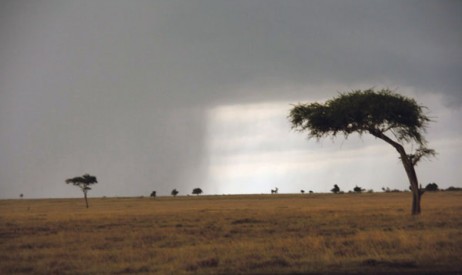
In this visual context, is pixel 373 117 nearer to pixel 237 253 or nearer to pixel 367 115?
pixel 367 115

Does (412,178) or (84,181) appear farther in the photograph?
(84,181)

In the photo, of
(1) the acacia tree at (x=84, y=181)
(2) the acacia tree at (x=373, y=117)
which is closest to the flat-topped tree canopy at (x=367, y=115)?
(2) the acacia tree at (x=373, y=117)

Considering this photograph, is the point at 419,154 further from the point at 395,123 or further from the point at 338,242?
the point at 338,242

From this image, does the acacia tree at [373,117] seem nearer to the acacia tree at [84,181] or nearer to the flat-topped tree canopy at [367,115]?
the flat-topped tree canopy at [367,115]

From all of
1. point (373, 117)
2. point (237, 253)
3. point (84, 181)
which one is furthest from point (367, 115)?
point (84, 181)

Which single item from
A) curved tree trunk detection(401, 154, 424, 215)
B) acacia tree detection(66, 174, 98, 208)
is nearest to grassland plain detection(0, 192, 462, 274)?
curved tree trunk detection(401, 154, 424, 215)

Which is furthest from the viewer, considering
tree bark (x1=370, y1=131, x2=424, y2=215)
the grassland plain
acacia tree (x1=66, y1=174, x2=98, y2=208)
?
acacia tree (x1=66, y1=174, x2=98, y2=208)

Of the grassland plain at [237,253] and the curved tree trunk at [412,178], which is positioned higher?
the curved tree trunk at [412,178]

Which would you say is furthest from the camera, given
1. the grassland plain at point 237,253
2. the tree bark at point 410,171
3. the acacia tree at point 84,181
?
the acacia tree at point 84,181

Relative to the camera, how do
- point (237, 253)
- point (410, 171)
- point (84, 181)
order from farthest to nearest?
1. point (84, 181)
2. point (410, 171)
3. point (237, 253)

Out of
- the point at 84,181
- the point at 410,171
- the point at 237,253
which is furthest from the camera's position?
the point at 84,181

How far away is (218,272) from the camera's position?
51.9ft

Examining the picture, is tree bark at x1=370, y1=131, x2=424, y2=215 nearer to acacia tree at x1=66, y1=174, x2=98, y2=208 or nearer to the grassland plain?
the grassland plain

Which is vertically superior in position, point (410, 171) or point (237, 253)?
point (410, 171)
